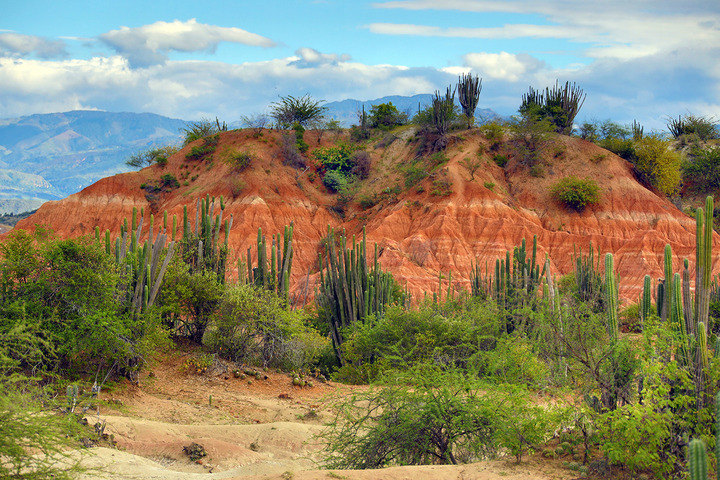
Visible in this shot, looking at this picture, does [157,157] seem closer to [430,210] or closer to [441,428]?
[430,210]

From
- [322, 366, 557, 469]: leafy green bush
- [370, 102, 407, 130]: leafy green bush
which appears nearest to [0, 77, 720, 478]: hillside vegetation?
[322, 366, 557, 469]: leafy green bush

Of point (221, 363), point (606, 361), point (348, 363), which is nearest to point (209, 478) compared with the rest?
point (606, 361)

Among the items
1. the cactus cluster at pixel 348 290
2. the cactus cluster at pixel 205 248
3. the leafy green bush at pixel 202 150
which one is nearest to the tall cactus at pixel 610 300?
the cactus cluster at pixel 348 290

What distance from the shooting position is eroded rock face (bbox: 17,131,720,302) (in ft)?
148

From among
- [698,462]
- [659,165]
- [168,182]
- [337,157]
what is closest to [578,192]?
[659,165]

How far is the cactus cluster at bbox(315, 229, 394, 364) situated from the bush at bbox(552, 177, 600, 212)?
1192 inches

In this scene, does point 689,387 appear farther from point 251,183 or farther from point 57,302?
point 251,183

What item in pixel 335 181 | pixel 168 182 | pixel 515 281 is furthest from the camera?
pixel 335 181

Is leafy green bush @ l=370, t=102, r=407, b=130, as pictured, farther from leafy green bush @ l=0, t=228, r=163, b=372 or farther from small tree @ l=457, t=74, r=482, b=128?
leafy green bush @ l=0, t=228, r=163, b=372

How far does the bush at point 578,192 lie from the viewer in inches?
1917

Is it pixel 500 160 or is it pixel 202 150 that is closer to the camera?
pixel 500 160

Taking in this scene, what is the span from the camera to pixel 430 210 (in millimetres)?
49438

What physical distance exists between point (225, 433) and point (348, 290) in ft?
29.6

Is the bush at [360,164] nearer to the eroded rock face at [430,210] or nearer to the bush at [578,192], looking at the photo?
the eroded rock face at [430,210]
